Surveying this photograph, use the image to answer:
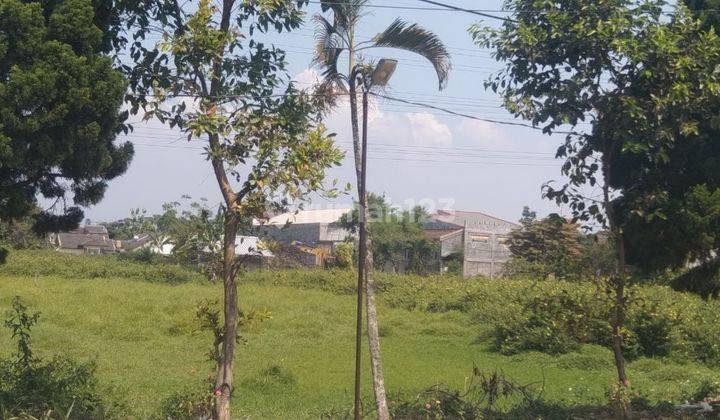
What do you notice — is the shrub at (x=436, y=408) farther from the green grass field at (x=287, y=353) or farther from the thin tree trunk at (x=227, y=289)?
the thin tree trunk at (x=227, y=289)

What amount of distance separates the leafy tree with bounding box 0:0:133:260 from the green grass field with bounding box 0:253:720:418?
2.12m

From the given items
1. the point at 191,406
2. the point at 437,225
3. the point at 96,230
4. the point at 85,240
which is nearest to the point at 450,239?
the point at 437,225

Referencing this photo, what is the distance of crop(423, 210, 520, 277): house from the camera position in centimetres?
3078

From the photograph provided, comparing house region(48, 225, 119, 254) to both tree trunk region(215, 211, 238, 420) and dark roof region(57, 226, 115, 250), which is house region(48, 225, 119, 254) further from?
tree trunk region(215, 211, 238, 420)

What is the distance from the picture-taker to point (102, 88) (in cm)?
596

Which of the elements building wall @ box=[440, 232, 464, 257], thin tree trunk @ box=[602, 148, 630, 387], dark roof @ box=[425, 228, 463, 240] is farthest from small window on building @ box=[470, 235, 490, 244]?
thin tree trunk @ box=[602, 148, 630, 387]

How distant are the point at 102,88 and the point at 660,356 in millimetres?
12704

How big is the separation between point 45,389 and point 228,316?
2028mm

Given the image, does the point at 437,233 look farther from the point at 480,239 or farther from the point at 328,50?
the point at 328,50

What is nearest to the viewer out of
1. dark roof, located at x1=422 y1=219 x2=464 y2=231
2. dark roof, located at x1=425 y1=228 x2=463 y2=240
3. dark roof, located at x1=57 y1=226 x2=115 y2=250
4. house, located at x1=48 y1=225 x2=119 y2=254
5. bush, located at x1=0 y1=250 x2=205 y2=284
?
bush, located at x1=0 y1=250 x2=205 y2=284

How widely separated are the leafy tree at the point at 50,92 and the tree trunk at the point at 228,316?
1.32 meters

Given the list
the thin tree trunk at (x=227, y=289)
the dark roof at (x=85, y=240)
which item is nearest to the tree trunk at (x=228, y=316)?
the thin tree trunk at (x=227, y=289)

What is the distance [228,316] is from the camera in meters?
5.75

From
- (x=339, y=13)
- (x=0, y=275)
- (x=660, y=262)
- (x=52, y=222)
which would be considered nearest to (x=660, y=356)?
(x=660, y=262)
